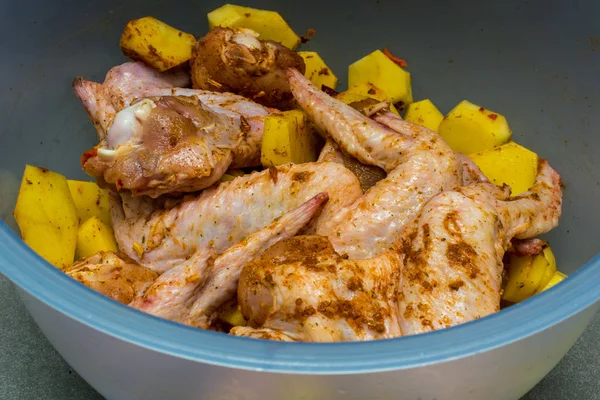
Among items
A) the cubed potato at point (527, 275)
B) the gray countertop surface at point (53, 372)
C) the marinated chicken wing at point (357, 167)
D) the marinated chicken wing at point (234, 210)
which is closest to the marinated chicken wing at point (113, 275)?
the marinated chicken wing at point (234, 210)

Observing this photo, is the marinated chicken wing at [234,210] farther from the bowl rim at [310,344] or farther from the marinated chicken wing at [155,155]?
the bowl rim at [310,344]

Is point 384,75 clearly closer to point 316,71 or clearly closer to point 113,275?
point 316,71

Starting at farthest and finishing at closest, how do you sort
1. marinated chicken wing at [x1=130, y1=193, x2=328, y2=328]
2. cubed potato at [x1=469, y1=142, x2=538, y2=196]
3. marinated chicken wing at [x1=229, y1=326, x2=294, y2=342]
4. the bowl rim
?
cubed potato at [x1=469, y1=142, x2=538, y2=196] < marinated chicken wing at [x1=130, y1=193, x2=328, y2=328] < marinated chicken wing at [x1=229, y1=326, x2=294, y2=342] < the bowl rim

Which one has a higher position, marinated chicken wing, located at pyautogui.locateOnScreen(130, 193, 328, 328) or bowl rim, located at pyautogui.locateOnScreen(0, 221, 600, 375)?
bowl rim, located at pyautogui.locateOnScreen(0, 221, 600, 375)

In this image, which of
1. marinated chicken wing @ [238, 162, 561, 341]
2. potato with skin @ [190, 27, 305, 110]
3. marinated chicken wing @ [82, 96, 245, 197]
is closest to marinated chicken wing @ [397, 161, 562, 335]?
marinated chicken wing @ [238, 162, 561, 341]

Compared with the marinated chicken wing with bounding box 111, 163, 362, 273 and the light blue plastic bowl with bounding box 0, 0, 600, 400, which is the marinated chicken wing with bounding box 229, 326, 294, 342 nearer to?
the light blue plastic bowl with bounding box 0, 0, 600, 400

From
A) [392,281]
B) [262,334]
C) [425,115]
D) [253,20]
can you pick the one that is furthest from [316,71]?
[262,334]

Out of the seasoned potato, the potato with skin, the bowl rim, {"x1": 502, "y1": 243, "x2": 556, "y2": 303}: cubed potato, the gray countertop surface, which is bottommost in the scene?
the gray countertop surface
